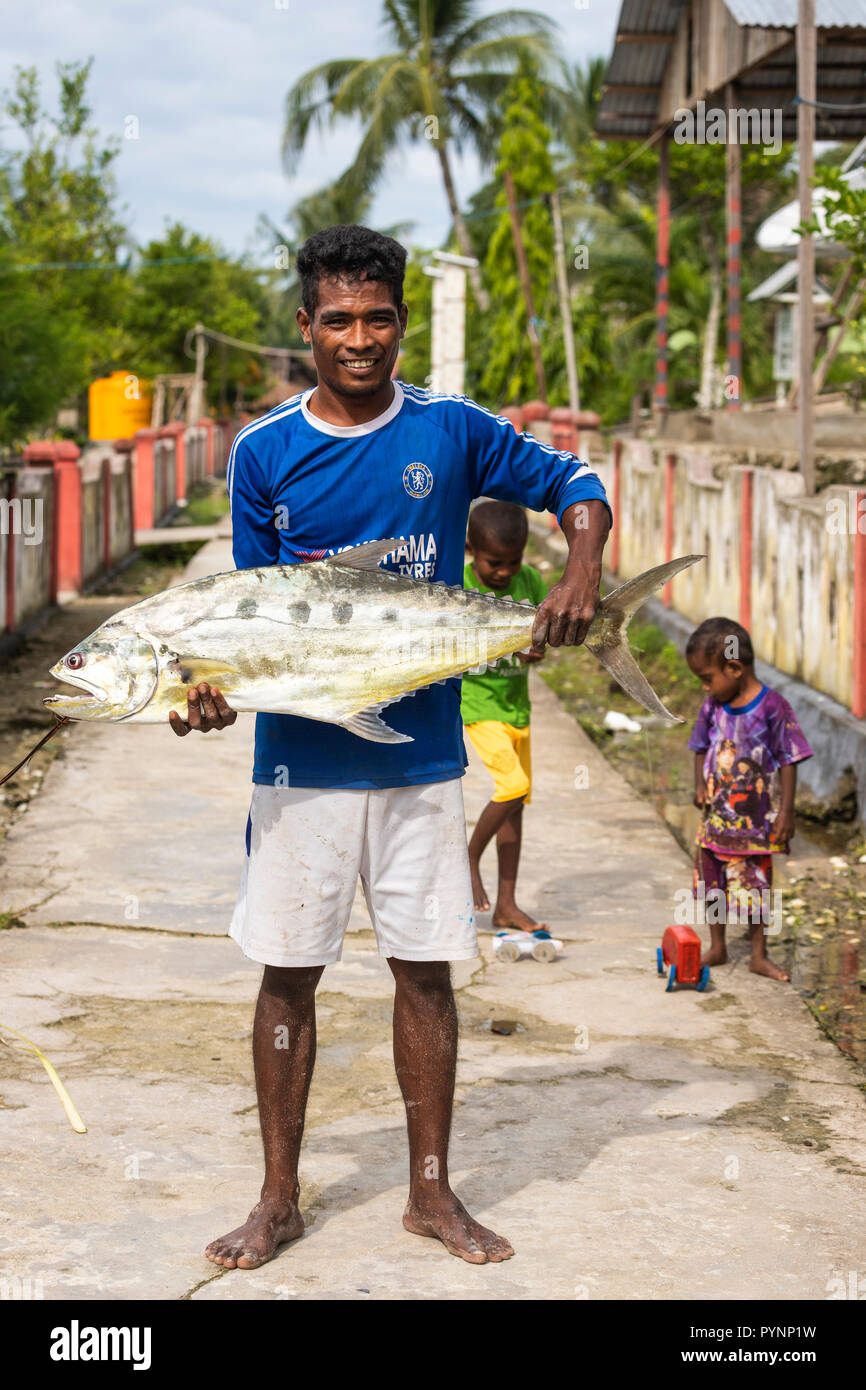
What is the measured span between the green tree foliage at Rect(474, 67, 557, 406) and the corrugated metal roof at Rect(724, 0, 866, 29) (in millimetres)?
13078

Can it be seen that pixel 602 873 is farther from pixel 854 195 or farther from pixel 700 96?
pixel 700 96

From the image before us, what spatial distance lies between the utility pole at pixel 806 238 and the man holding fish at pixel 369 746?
6.55m

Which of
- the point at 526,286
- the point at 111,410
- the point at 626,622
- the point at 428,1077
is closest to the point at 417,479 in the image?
the point at 626,622

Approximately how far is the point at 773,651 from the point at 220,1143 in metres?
6.24

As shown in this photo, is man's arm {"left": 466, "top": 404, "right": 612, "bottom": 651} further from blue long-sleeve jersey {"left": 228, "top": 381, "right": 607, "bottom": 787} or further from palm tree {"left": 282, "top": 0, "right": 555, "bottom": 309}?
palm tree {"left": 282, "top": 0, "right": 555, "bottom": 309}

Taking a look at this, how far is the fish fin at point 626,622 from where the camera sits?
3270 millimetres

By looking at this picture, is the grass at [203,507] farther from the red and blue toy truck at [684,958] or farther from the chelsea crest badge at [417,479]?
the chelsea crest badge at [417,479]

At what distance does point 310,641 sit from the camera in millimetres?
3250

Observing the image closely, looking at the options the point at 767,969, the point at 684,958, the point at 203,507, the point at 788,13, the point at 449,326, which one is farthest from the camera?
the point at 203,507

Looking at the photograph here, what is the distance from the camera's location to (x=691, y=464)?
39.8 ft

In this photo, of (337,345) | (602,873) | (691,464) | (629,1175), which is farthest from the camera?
(691,464)

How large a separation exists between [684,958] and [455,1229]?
2.01m

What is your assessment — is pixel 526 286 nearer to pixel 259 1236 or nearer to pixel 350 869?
pixel 350 869

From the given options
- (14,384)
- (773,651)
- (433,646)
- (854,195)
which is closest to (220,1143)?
(433,646)
